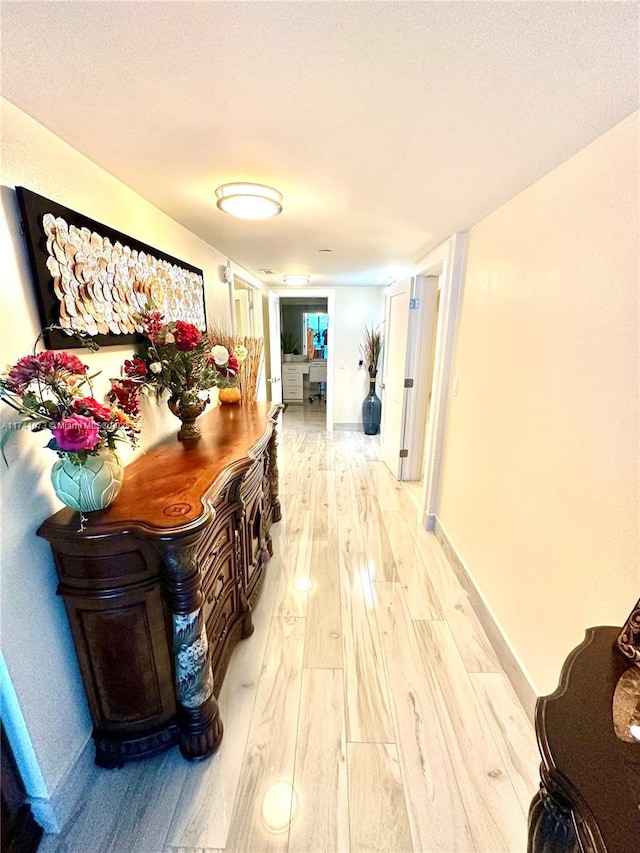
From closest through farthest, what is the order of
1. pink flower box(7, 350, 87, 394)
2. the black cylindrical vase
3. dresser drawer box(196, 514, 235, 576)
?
pink flower box(7, 350, 87, 394), dresser drawer box(196, 514, 235, 576), the black cylindrical vase

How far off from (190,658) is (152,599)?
0.26 metres

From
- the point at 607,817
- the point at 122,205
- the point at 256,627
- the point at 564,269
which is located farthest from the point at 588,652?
the point at 122,205

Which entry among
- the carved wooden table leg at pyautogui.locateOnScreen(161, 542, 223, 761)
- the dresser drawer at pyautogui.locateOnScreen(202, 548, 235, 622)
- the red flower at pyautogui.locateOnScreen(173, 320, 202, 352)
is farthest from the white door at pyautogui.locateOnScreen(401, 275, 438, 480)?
the carved wooden table leg at pyautogui.locateOnScreen(161, 542, 223, 761)

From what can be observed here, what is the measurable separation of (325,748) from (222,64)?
2.19m

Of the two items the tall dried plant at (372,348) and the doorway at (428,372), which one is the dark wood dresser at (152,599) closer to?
the doorway at (428,372)

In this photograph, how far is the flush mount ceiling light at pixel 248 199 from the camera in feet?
4.75

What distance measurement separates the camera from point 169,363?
156cm

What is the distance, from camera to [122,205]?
1.45 meters

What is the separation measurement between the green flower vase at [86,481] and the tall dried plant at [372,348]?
4474 millimetres

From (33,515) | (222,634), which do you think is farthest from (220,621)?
(33,515)

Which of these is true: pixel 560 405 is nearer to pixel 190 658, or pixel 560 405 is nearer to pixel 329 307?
pixel 190 658

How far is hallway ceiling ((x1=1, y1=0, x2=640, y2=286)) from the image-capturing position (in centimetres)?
68

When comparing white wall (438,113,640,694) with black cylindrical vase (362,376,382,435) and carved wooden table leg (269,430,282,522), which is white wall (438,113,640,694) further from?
black cylindrical vase (362,376,382,435)

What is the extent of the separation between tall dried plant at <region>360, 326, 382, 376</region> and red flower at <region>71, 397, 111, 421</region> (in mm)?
4491
